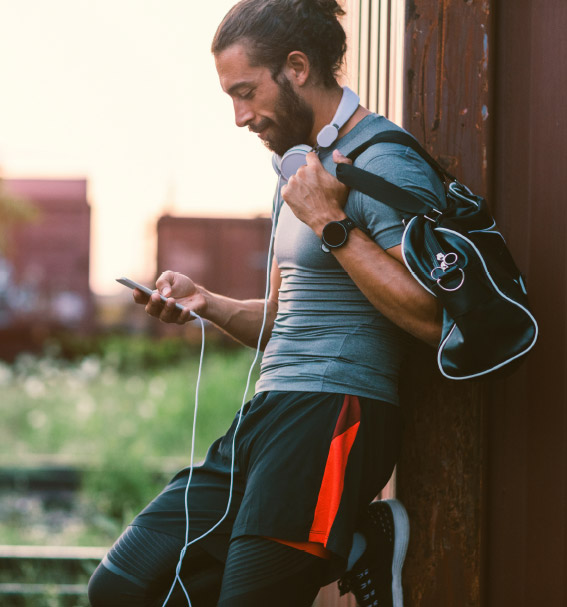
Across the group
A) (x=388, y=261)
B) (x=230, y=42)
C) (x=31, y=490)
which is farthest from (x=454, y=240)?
(x=31, y=490)

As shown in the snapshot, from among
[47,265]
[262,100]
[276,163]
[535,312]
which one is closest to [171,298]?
[276,163]

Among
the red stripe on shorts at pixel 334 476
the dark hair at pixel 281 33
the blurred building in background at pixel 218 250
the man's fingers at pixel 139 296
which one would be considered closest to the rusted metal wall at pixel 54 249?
the blurred building in background at pixel 218 250

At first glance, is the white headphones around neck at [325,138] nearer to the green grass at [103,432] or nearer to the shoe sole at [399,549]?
the shoe sole at [399,549]

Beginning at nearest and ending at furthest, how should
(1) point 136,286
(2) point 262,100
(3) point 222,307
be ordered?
(2) point 262,100, (1) point 136,286, (3) point 222,307

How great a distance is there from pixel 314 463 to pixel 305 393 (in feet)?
0.56

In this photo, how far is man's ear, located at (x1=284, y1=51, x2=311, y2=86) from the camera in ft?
6.38

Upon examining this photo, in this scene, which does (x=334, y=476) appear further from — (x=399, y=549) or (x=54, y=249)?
(x=54, y=249)

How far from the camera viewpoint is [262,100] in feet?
6.33

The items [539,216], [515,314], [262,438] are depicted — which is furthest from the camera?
[539,216]

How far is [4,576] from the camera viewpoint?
13.0 ft

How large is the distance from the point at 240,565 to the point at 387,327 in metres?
0.68

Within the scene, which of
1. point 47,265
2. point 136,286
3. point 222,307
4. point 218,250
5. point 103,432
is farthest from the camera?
point 47,265

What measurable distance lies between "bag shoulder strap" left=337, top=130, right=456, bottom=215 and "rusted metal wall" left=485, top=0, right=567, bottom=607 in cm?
57

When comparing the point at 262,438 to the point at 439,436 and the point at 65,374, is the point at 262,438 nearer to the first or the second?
the point at 439,436
